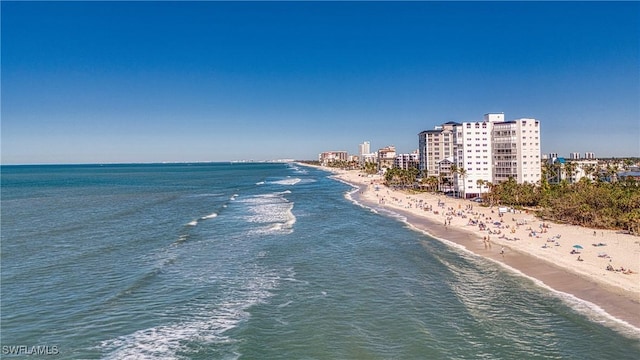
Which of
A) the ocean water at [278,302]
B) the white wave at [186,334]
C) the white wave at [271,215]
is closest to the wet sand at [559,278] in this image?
the ocean water at [278,302]

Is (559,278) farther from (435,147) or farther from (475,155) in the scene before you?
(435,147)

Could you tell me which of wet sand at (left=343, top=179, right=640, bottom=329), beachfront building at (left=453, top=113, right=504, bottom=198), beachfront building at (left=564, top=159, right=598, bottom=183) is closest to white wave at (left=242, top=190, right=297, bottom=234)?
wet sand at (left=343, top=179, right=640, bottom=329)

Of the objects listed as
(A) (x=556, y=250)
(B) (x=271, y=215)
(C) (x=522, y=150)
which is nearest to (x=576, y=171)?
(C) (x=522, y=150)

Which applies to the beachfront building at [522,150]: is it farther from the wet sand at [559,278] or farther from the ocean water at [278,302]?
the ocean water at [278,302]

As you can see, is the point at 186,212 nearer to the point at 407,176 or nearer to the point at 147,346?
the point at 147,346

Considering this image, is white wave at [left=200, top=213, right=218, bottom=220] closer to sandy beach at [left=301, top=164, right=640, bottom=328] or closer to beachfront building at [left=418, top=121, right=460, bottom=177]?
sandy beach at [left=301, top=164, right=640, bottom=328]

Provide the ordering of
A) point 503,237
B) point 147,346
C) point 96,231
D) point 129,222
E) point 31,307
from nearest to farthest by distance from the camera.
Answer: point 147,346
point 31,307
point 503,237
point 96,231
point 129,222

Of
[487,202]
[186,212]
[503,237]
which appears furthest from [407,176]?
[503,237]
